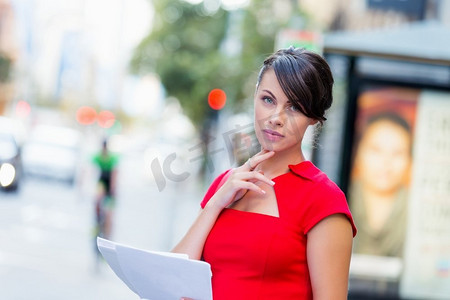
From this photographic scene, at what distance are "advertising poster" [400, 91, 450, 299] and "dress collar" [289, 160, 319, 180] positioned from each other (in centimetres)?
530

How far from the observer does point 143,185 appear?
3975cm

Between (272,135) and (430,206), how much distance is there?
17.9 feet

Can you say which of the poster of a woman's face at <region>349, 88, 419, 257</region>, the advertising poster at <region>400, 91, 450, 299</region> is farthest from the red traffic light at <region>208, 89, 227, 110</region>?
the advertising poster at <region>400, 91, 450, 299</region>

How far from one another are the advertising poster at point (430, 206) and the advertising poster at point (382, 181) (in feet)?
0.24

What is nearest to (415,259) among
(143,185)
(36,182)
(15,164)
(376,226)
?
(376,226)

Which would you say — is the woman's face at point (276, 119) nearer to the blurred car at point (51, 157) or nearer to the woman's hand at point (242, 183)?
the woman's hand at point (242, 183)

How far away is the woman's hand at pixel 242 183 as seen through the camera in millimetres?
2049

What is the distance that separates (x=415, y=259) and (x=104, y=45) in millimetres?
102356

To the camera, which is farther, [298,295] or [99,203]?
[99,203]

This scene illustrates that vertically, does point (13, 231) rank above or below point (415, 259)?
below

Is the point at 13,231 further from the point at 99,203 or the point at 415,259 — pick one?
the point at 415,259

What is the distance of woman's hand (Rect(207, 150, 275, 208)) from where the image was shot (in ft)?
6.72

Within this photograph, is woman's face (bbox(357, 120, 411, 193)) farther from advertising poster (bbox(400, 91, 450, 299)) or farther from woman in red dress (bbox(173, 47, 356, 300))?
woman in red dress (bbox(173, 47, 356, 300))

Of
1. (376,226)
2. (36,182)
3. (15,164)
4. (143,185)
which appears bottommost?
(143,185)
